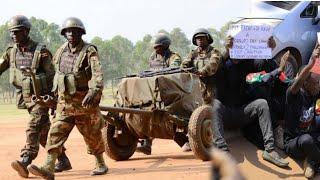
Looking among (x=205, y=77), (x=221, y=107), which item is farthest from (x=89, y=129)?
(x=221, y=107)

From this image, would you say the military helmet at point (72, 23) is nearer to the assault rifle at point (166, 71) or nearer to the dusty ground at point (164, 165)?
the assault rifle at point (166, 71)

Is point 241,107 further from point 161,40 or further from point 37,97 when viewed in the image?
point 161,40

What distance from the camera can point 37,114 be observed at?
746 cm

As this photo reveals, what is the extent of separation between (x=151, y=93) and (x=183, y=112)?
2.08 feet

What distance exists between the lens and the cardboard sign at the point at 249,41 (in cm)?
369

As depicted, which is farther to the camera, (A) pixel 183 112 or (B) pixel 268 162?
(A) pixel 183 112

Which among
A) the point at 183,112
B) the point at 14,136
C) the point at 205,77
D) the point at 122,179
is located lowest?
the point at 14,136

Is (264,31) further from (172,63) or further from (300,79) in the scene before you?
(172,63)

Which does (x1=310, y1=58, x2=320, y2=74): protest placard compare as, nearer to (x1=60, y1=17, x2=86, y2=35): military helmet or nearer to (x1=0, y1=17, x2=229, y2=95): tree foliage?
(x1=60, y1=17, x2=86, y2=35): military helmet

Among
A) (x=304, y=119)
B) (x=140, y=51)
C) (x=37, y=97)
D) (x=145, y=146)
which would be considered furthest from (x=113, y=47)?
(x=304, y=119)

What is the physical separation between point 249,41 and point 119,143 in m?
5.34

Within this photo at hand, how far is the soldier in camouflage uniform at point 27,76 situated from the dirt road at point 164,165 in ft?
1.90

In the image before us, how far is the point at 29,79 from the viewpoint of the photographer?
7523 millimetres

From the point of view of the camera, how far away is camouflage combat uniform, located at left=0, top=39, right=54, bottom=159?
7449 millimetres
